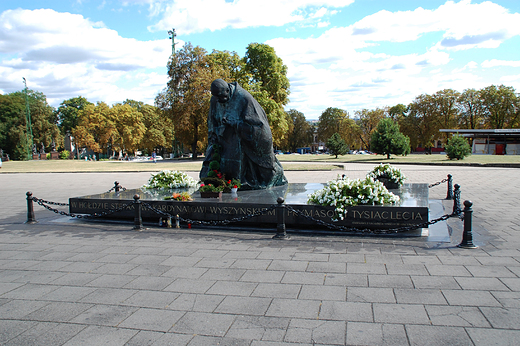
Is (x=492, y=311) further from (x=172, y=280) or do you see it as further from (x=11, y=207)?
(x=11, y=207)

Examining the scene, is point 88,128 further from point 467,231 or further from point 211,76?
point 467,231

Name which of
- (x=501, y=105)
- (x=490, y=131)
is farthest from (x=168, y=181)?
(x=501, y=105)

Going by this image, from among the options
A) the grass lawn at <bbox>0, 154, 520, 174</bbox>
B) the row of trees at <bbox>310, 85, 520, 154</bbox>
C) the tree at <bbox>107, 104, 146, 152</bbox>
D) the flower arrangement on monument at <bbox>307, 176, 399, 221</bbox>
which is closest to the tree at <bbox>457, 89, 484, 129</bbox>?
the row of trees at <bbox>310, 85, 520, 154</bbox>

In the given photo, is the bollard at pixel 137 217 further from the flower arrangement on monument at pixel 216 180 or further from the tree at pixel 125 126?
the tree at pixel 125 126

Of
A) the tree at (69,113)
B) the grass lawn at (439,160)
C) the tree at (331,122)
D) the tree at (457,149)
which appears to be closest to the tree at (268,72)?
the grass lawn at (439,160)

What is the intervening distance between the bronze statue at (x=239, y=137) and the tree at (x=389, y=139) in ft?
121

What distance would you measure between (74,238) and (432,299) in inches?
267

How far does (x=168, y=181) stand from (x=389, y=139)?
38.4 metres

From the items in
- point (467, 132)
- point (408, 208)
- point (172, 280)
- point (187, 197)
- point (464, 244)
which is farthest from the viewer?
point (467, 132)

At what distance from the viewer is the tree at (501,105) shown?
62891mm

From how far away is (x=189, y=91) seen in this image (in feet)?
148

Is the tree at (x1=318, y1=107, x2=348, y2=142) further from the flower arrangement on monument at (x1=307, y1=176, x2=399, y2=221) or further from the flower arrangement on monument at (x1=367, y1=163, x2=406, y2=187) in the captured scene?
the flower arrangement on monument at (x1=307, y1=176, x2=399, y2=221)

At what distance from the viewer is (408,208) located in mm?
7469

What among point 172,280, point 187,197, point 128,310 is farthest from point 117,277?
point 187,197
